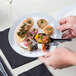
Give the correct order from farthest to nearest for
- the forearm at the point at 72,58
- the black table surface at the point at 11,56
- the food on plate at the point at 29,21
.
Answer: the food on plate at the point at 29,21 → the black table surface at the point at 11,56 → the forearm at the point at 72,58

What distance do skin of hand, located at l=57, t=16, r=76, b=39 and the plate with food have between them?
43 mm

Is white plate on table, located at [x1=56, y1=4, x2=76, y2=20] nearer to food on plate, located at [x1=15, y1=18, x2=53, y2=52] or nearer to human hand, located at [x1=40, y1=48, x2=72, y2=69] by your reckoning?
food on plate, located at [x1=15, y1=18, x2=53, y2=52]

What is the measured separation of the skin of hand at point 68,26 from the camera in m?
1.10

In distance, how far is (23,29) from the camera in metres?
1.14

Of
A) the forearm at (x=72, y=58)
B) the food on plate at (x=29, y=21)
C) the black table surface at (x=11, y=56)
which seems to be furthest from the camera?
the food on plate at (x=29, y=21)

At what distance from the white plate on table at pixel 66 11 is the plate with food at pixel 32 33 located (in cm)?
7

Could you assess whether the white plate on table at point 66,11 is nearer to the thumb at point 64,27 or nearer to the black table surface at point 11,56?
the thumb at point 64,27

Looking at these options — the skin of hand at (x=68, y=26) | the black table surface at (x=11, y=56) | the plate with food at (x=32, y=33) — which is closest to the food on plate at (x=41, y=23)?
the plate with food at (x=32, y=33)

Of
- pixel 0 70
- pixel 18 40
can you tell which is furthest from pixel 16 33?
pixel 0 70

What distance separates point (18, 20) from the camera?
44.9 inches

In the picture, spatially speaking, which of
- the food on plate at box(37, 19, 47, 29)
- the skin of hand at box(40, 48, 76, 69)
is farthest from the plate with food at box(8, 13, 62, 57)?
the skin of hand at box(40, 48, 76, 69)

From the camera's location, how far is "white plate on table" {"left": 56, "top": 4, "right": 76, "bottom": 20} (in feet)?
3.87

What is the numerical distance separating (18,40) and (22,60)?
14 cm

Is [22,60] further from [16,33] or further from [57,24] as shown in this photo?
[57,24]
